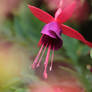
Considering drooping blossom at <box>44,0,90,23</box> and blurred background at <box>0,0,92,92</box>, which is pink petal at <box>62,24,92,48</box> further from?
drooping blossom at <box>44,0,90,23</box>

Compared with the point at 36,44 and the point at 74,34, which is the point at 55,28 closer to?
the point at 74,34

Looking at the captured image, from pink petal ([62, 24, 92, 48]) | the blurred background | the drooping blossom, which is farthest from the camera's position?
the drooping blossom

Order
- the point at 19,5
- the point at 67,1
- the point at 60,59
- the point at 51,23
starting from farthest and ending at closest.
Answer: the point at 19,5 < the point at 60,59 < the point at 67,1 < the point at 51,23

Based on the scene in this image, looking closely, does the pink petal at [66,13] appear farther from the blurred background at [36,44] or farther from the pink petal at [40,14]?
the blurred background at [36,44]

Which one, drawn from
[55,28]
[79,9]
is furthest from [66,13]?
[79,9]

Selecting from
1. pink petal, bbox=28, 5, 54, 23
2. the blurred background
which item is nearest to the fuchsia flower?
pink petal, bbox=28, 5, 54, 23

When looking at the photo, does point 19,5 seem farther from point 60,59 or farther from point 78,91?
point 78,91

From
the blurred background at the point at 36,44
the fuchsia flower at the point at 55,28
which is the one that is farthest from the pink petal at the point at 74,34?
the blurred background at the point at 36,44

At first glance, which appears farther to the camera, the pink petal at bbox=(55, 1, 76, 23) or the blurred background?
the blurred background

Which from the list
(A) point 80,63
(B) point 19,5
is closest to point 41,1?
Result: (B) point 19,5
